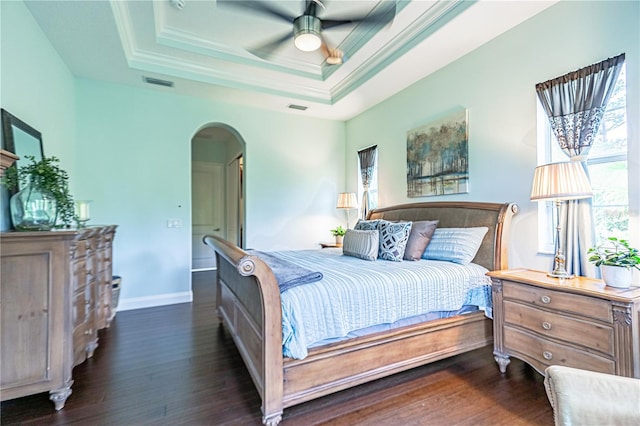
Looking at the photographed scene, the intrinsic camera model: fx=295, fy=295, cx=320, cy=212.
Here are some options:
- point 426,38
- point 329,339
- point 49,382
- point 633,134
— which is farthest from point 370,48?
point 49,382

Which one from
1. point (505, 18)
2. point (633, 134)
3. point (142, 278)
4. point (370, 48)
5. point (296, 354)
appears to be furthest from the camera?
point (142, 278)

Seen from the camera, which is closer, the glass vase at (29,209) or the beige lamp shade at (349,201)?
the glass vase at (29,209)

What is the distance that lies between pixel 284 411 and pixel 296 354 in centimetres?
44

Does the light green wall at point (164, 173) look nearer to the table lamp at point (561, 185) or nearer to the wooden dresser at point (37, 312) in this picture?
the wooden dresser at point (37, 312)

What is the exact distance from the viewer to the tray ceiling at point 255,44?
103 inches

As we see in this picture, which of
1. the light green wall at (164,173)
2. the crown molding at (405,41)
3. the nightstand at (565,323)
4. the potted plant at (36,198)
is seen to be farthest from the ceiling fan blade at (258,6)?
the nightstand at (565,323)

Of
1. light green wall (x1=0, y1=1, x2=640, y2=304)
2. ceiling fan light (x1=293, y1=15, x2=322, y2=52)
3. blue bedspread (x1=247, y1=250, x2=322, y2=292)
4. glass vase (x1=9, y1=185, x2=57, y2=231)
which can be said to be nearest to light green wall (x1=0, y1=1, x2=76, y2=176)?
light green wall (x1=0, y1=1, x2=640, y2=304)

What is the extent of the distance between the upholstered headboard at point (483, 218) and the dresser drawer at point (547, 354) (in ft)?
2.19

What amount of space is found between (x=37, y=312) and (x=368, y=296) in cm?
207

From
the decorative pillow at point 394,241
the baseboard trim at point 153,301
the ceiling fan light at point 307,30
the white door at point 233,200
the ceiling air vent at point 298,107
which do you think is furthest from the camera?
the white door at point 233,200

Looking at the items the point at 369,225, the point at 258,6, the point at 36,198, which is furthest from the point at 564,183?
the point at 36,198

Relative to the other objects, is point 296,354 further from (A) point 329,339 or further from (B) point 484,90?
(B) point 484,90

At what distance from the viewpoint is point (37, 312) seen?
1.81m

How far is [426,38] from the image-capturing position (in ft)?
9.69
